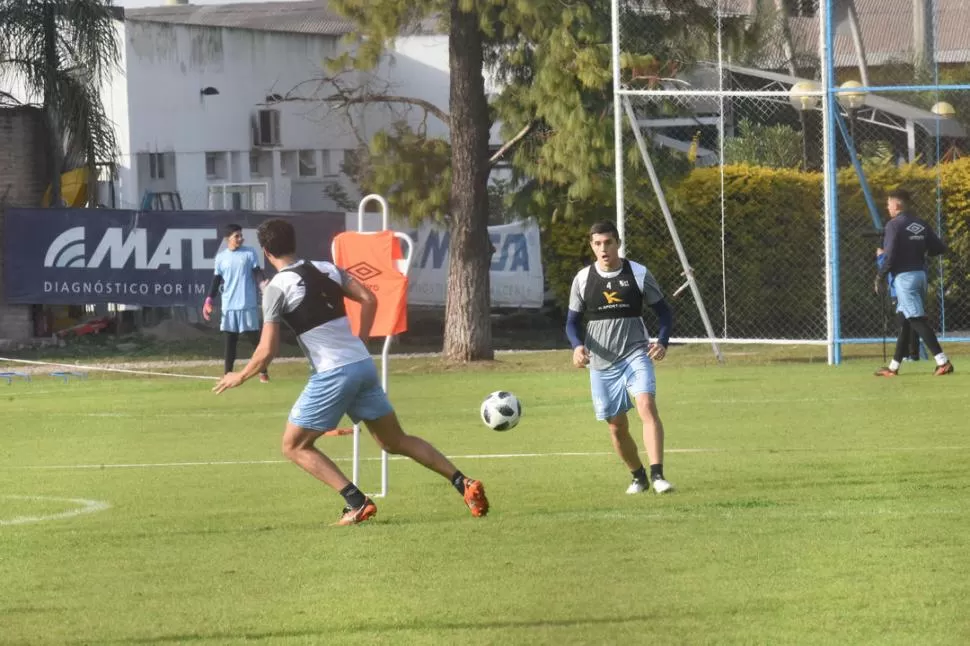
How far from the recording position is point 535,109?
27.0 m

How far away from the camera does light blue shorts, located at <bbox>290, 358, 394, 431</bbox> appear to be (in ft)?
34.6

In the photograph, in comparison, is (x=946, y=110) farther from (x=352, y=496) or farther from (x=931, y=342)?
(x=352, y=496)

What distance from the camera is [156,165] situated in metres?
35.1

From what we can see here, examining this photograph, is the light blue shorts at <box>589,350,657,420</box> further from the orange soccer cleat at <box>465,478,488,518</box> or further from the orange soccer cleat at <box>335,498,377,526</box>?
the orange soccer cleat at <box>335,498,377,526</box>

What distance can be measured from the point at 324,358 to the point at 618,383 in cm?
227

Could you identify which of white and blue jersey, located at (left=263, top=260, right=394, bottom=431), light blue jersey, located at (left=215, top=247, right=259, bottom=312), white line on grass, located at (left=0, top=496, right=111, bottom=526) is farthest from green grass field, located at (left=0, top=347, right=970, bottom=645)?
light blue jersey, located at (left=215, top=247, right=259, bottom=312)

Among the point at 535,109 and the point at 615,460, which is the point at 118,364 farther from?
the point at 615,460

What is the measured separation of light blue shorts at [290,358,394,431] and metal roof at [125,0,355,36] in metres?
32.7

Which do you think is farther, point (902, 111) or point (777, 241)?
point (902, 111)

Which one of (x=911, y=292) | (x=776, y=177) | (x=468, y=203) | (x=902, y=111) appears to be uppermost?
(x=902, y=111)

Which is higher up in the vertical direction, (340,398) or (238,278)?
(238,278)

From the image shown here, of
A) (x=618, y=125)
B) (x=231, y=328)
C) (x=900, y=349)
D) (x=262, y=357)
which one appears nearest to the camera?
(x=262, y=357)

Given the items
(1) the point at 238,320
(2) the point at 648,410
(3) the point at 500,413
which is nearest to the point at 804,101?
(1) the point at 238,320

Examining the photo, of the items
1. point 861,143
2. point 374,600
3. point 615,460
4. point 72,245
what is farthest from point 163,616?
point 861,143
